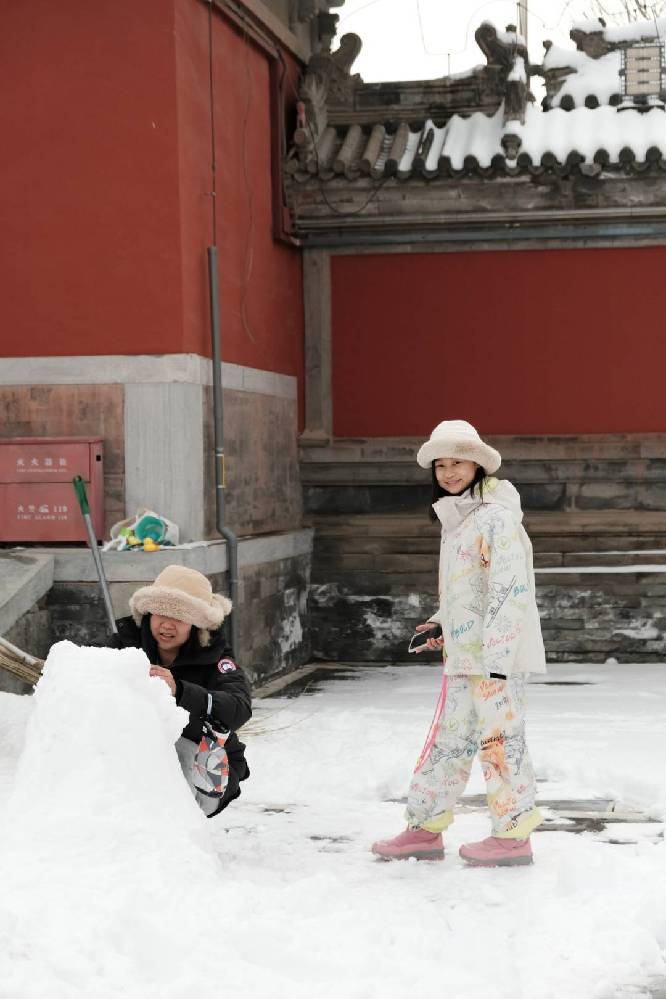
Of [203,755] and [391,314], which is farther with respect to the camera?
[391,314]

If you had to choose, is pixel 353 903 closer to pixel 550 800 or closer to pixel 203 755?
pixel 203 755

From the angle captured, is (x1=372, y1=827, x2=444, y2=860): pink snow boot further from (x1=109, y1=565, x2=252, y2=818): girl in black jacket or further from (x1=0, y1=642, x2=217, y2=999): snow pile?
(x1=0, y1=642, x2=217, y2=999): snow pile

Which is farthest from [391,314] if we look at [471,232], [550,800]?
[550,800]

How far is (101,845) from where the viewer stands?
4566mm

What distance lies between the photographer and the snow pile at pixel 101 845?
153 inches

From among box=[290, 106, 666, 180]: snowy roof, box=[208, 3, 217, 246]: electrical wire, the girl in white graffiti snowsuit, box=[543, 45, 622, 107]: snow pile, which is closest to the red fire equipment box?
box=[208, 3, 217, 246]: electrical wire

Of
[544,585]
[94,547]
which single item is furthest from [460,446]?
[544,585]

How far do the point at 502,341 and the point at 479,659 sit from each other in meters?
6.70

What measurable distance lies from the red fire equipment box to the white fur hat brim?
12.7ft

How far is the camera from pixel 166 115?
9.12m

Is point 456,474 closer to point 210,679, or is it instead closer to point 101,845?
point 210,679

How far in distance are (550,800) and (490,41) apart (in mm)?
7278

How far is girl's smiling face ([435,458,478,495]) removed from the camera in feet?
17.9

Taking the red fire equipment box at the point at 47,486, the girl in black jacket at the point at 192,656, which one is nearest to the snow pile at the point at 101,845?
the girl in black jacket at the point at 192,656
